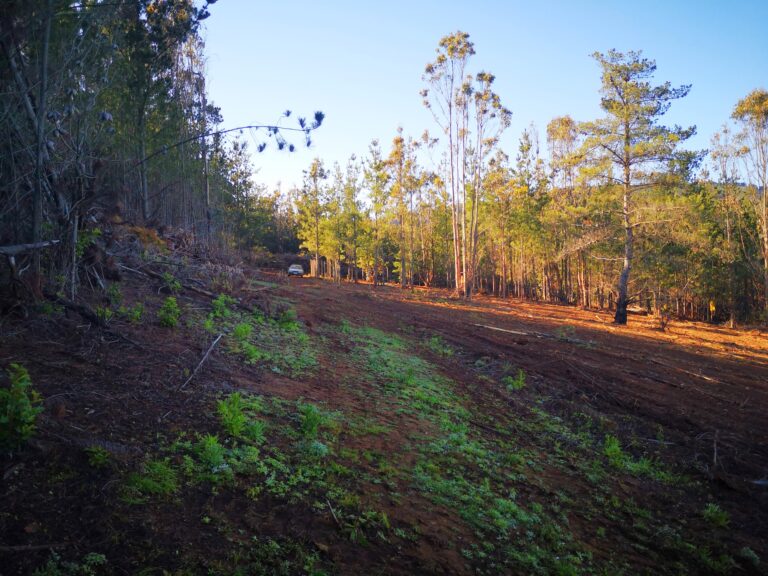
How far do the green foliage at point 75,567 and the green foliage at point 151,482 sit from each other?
0.56 meters

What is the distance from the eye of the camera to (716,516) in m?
5.13

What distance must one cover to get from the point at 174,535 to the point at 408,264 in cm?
4638

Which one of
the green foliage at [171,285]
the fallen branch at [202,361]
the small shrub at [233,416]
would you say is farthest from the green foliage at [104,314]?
the green foliage at [171,285]

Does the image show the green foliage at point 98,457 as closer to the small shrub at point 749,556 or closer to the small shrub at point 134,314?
the small shrub at point 134,314

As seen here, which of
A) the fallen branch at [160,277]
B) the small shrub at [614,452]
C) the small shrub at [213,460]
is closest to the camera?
the small shrub at [213,460]

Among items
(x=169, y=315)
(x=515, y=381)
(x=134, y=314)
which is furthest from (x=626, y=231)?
(x=134, y=314)

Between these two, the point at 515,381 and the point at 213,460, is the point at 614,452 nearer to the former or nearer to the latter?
the point at 515,381

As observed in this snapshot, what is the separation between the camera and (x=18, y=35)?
6148 mm

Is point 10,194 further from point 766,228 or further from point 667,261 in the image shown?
point 766,228

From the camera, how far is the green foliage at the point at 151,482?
11.1 feet

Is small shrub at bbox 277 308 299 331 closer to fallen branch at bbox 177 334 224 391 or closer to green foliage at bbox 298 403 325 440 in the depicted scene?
fallen branch at bbox 177 334 224 391

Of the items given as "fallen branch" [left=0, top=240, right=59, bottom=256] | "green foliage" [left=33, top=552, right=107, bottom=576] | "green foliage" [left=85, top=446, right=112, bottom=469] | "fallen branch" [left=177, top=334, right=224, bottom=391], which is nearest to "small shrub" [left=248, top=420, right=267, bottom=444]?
"fallen branch" [left=177, top=334, right=224, bottom=391]

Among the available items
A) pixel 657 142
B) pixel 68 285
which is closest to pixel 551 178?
pixel 657 142

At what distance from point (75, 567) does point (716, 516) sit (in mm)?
6133
